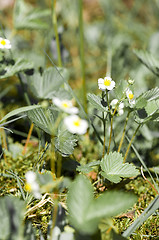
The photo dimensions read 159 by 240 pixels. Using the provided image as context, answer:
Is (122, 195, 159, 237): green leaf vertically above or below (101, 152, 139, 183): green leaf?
below

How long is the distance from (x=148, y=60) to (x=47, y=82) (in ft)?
1.54

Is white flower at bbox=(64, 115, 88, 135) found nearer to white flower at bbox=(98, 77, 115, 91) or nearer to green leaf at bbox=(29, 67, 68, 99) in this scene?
white flower at bbox=(98, 77, 115, 91)

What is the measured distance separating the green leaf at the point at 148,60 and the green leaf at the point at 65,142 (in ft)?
1.81

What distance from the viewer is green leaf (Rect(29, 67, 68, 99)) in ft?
3.74

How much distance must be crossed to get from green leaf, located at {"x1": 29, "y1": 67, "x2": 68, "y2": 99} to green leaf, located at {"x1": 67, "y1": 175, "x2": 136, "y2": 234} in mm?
608

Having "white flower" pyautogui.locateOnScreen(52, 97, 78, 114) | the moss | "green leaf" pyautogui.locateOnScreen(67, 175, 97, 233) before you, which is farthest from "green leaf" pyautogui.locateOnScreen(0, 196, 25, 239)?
the moss

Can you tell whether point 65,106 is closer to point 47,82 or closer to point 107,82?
point 107,82

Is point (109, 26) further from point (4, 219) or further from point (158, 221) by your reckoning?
point (4, 219)

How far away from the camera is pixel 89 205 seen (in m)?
0.57

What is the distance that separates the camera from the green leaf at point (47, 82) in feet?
3.74

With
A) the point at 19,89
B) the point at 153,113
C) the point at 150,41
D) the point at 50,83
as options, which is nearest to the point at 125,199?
the point at 153,113

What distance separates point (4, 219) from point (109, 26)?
1.73m

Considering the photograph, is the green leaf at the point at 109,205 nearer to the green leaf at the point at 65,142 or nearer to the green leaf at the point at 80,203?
the green leaf at the point at 80,203

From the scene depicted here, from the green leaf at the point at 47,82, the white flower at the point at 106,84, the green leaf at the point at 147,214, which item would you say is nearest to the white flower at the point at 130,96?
the white flower at the point at 106,84
